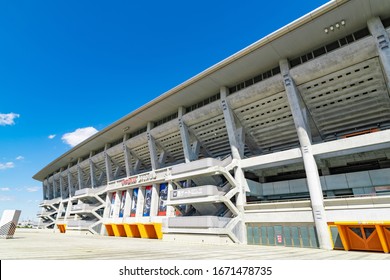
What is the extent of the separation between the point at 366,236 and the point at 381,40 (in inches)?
638

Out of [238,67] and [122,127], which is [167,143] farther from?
[238,67]

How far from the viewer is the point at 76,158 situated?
203 ft

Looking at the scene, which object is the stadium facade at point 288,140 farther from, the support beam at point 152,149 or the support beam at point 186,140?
the support beam at point 152,149

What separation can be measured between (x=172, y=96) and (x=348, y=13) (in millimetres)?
21631

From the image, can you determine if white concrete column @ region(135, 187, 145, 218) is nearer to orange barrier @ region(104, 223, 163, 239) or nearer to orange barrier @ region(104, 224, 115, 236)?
orange barrier @ region(104, 223, 163, 239)

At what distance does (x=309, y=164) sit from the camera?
21953 millimetres

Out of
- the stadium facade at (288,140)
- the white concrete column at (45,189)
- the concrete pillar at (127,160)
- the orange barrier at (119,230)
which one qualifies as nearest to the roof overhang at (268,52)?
the stadium facade at (288,140)

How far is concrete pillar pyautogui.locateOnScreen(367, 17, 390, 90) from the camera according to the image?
18.8 metres

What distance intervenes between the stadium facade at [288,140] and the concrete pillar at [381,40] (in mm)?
101

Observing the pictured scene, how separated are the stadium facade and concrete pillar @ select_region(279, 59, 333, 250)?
97 mm

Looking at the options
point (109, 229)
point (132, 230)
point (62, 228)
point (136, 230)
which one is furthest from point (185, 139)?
point (62, 228)

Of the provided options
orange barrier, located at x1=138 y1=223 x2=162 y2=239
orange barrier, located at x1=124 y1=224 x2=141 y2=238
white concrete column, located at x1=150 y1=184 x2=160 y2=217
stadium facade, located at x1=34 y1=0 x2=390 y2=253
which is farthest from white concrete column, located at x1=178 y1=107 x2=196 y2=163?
orange barrier, located at x1=124 y1=224 x2=141 y2=238

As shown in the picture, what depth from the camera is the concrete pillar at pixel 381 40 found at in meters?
18.8
